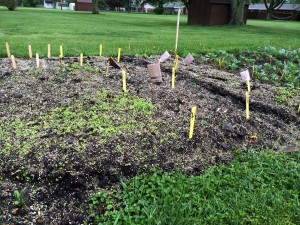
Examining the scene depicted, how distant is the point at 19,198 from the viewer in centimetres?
225

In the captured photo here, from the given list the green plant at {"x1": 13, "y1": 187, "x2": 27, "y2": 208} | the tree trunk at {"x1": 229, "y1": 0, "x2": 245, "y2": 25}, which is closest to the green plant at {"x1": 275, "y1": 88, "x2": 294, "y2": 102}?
the green plant at {"x1": 13, "y1": 187, "x2": 27, "y2": 208}

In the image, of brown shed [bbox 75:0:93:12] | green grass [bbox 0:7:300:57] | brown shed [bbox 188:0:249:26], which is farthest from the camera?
brown shed [bbox 75:0:93:12]

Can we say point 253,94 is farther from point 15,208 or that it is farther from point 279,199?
point 15,208

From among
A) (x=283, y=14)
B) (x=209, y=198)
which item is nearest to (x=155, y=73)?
(x=209, y=198)

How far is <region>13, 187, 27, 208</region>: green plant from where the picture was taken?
2.22 metres

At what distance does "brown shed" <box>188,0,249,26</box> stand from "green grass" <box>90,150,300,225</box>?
1705 centimetres

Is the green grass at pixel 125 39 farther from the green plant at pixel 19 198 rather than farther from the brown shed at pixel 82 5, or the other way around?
the brown shed at pixel 82 5

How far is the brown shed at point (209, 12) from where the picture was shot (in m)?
18.7

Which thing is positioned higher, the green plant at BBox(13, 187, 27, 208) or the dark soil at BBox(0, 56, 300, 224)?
the dark soil at BBox(0, 56, 300, 224)

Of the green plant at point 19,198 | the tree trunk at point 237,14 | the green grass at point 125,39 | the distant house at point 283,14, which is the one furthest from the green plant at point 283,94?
the distant house at point 283,14

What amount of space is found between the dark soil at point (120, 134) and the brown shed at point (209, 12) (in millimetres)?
14705

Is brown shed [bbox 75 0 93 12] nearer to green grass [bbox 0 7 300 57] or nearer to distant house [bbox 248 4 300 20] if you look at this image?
distant house [bbox 248 4 300 20]

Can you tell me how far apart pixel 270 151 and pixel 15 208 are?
7.28 ft

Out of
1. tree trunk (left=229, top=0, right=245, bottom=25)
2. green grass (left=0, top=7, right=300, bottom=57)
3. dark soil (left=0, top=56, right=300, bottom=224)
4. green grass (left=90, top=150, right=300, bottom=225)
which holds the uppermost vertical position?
tree trunk (left=229, top=0, right=245, bottom=25)
